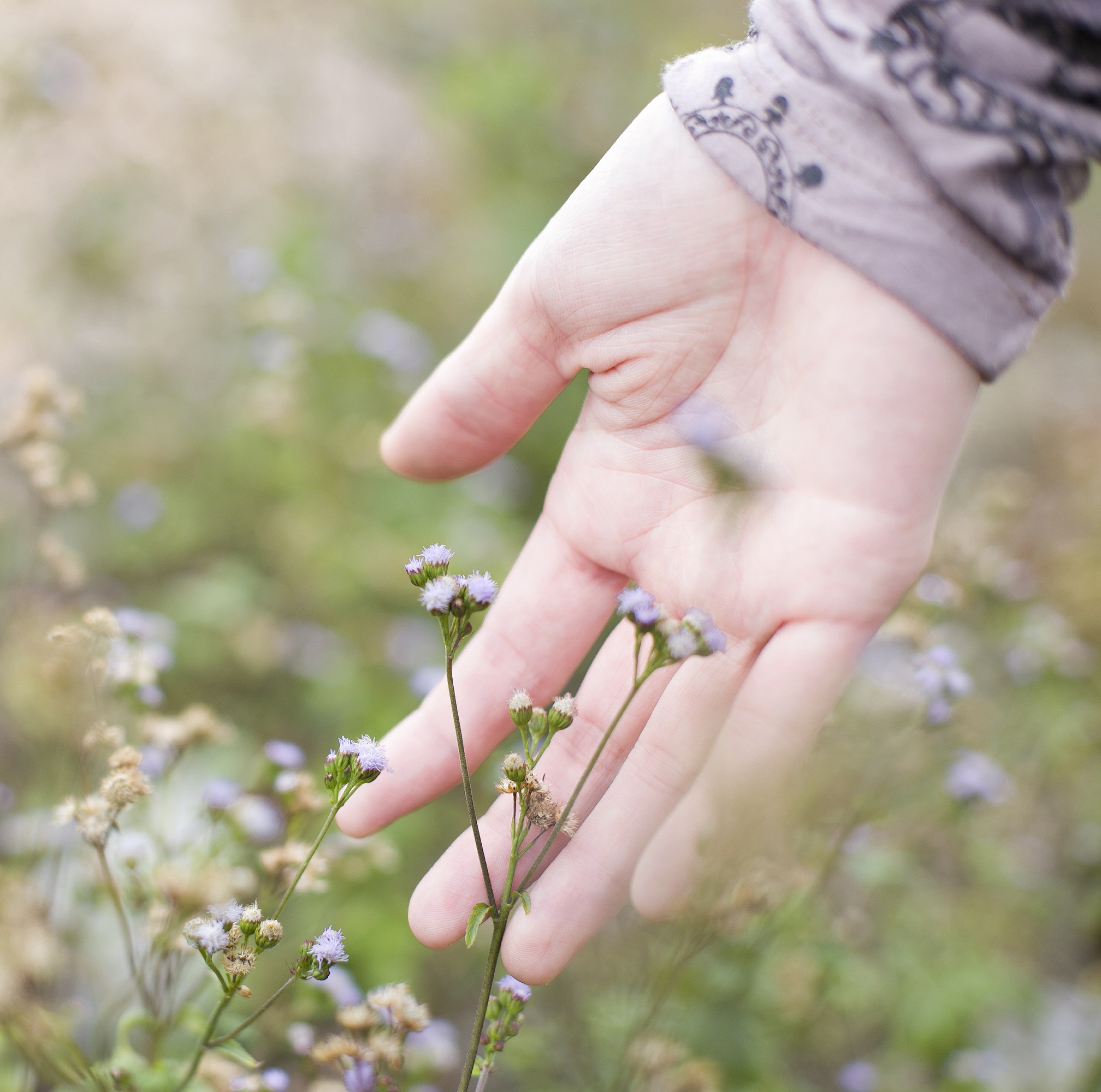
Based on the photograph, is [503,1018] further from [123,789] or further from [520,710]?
[123,789]

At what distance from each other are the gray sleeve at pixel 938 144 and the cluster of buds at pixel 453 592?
3.61 ft

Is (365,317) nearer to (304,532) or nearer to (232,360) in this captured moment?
(232,360)

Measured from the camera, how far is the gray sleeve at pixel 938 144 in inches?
74.5

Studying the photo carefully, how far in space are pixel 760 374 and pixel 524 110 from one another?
4.36m

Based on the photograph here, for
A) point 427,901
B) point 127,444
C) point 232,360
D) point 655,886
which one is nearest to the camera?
point 427,901

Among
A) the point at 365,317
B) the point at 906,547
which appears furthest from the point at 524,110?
the point at 906,547

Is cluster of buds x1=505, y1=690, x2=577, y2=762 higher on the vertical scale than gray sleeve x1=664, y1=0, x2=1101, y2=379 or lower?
lower

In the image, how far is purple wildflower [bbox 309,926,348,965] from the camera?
1416 millimetres

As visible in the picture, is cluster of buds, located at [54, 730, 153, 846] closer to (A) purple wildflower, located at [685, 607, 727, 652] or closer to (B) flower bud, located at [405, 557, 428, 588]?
(B) flower bud, located at [405, 557, 428, 588]

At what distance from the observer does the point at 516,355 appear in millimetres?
2154

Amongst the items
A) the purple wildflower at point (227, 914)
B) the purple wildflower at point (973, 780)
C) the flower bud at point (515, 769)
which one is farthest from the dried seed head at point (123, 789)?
the purple wildflower at point (973, 780)

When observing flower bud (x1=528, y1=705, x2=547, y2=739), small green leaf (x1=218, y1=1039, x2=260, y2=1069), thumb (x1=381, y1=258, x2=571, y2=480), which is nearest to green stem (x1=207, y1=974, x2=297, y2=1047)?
small green leaf (x1=218, y1=1039, x2=260, y2=1069)

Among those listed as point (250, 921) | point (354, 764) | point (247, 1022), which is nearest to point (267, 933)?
point (250, 921)

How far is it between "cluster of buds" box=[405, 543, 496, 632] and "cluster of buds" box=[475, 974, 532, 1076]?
64 cm
